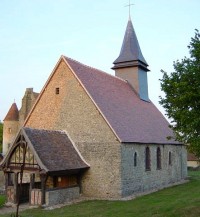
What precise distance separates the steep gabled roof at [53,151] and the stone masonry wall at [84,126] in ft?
2.12

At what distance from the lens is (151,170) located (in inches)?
931

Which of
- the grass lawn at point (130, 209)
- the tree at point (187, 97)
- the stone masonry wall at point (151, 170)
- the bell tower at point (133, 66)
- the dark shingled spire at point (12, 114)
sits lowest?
the grass lawn at point (130, 209)

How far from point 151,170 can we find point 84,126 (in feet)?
19.1

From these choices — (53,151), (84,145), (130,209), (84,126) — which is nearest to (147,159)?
(84,145)

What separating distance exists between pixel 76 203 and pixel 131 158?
459cm

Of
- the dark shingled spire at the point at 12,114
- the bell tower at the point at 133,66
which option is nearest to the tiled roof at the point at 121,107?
the bell tower at the point at 133,66

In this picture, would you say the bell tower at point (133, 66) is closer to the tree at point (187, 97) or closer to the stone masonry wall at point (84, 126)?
the stone masonry wall at point (84, 126)

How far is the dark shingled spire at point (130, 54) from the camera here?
29.9 meters

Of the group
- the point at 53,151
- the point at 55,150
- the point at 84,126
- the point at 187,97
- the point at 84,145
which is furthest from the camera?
the point at 84,126

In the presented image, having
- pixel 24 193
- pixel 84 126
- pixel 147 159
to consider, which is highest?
pixel 84 126

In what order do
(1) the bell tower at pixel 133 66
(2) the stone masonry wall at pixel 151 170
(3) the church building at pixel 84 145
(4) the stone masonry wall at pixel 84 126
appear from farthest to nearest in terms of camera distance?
(1) the bell tower at pixel 133 66, (2) the stone masonry wall at pixel 151 170, (4) the stone masonry wall at pixel 84 126, (3) the church building at pixel 84 145

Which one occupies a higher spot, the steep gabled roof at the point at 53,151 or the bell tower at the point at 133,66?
the bell tower at the point at 133,66

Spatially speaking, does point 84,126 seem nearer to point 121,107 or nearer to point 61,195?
point 121,107

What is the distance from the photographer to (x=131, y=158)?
21.0 metres
